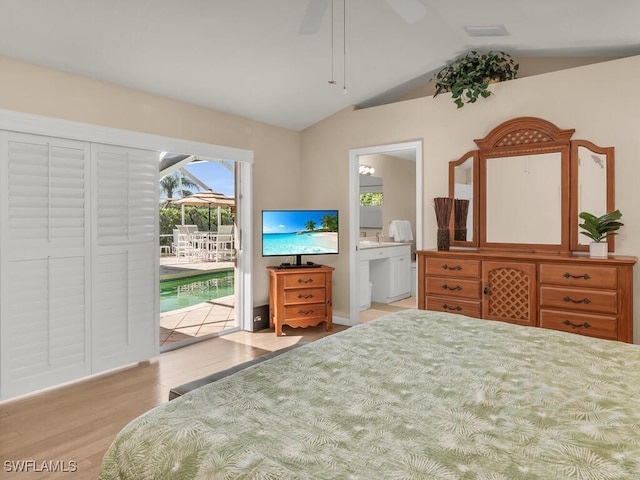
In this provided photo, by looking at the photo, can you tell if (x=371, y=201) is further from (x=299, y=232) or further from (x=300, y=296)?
(x=300, y=296)

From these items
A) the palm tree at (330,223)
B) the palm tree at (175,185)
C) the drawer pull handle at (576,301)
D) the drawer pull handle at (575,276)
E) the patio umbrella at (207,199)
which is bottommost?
the drawer pull handle at (576,301)

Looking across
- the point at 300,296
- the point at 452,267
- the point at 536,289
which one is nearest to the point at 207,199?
the point at 300,296

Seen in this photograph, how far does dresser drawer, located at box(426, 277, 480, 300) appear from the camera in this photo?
354cm

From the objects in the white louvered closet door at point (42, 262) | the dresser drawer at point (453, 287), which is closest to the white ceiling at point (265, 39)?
the white louvered closet door at point (42, 262)

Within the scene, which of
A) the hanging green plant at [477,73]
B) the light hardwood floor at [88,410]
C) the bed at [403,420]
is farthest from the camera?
the hanging green plant at [477,73]

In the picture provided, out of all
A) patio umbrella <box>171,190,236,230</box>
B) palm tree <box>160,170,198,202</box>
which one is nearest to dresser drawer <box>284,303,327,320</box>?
patio umbrella <box>171,190,236,230</box>

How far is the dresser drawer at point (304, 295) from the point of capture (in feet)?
15.2

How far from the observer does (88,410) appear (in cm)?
283

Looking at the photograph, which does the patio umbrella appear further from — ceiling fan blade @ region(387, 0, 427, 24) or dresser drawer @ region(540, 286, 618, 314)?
dresser drawer @ region(540, 286, 618, 314)

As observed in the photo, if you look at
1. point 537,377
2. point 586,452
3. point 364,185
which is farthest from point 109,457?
point 364,185

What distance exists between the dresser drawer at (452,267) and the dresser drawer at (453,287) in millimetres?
45

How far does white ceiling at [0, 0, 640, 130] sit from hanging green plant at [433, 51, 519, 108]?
0.11 meters

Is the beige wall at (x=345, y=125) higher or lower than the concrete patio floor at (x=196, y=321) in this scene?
higher

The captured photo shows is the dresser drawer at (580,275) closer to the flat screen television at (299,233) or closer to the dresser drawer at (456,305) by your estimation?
the dresser drawer at (456,305)
